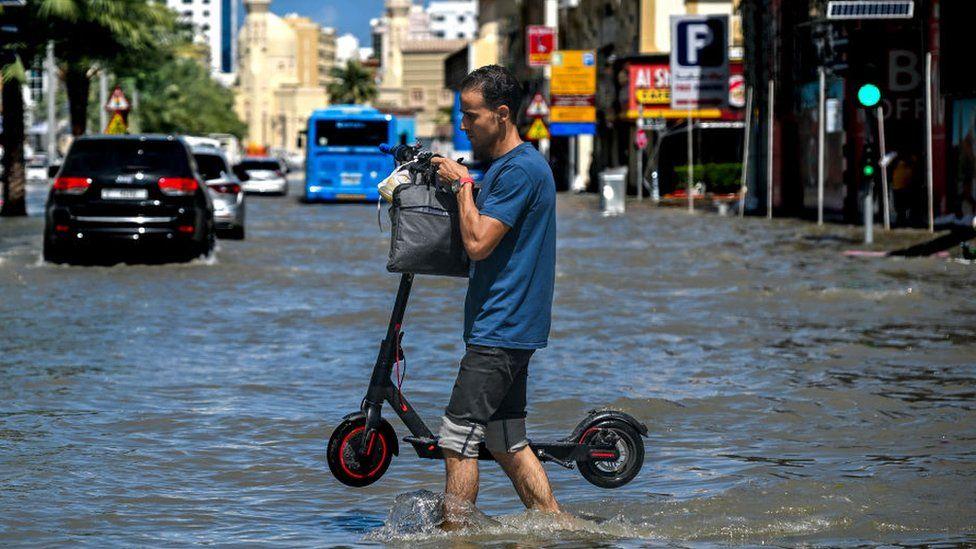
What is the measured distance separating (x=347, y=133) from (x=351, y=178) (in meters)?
1.31

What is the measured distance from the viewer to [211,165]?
32188 mm

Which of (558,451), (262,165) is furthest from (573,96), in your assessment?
(558,451)

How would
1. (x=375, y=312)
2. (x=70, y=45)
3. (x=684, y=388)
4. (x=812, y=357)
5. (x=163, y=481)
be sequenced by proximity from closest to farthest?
(x=163, y=481)
(x=684, y=388)
(x=812, y=357)
(x=375, y=312)
(x=70, y=45)

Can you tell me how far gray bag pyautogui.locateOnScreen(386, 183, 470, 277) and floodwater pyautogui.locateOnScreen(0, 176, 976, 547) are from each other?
93cm

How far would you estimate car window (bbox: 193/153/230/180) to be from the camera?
3203cm

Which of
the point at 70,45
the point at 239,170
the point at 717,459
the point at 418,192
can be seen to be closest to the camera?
the point at 418,192

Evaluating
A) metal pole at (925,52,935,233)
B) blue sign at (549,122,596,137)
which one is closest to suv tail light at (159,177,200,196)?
metal pole at (925,52,935,233)

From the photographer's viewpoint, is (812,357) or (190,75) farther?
(190,75)

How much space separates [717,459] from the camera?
9344 mm

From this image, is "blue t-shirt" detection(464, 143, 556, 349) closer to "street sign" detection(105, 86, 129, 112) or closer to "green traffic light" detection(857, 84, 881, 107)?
"green traffic light" detection(857, 84, 881, 107)

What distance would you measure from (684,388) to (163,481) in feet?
14.3

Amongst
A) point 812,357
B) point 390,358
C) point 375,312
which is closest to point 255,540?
point 390,358

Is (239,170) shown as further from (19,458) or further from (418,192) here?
(418,192)

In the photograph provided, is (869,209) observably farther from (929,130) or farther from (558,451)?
(558,451)
